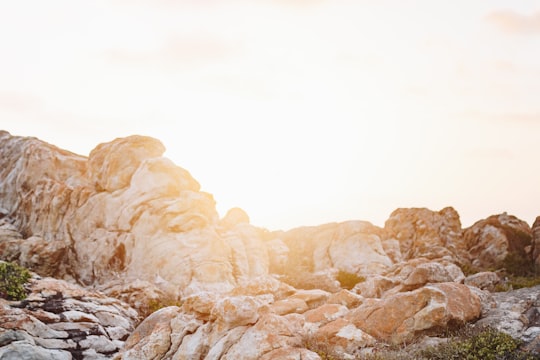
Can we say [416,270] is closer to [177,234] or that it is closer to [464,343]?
[464,343]

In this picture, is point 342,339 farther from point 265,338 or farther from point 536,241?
point 536,241

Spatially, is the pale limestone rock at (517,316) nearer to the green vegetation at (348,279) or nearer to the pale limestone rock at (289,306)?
the pale limestone rock at (289,306)

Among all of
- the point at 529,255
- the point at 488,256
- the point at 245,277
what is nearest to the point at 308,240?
the point at 245,277

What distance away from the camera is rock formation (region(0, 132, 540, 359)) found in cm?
1806

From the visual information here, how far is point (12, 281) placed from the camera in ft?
78.2

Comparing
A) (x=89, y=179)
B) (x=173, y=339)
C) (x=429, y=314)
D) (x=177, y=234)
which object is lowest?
(x=173, y=339)

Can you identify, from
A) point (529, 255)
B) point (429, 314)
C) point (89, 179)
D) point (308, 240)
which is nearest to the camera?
point (429, 314)

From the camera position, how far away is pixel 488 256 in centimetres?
5103

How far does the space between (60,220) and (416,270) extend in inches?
1332

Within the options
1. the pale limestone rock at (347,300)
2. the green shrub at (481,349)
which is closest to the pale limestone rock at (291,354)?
the green shrub at (481,349)

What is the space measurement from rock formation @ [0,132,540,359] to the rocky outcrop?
9cm

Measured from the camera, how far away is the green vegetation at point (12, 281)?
74.7ft

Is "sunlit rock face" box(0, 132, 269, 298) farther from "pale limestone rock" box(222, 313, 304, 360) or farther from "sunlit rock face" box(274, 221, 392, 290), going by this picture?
"pale limestone rock" box(222, 313, 304, 360)

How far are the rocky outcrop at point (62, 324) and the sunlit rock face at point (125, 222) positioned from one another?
850 cm
